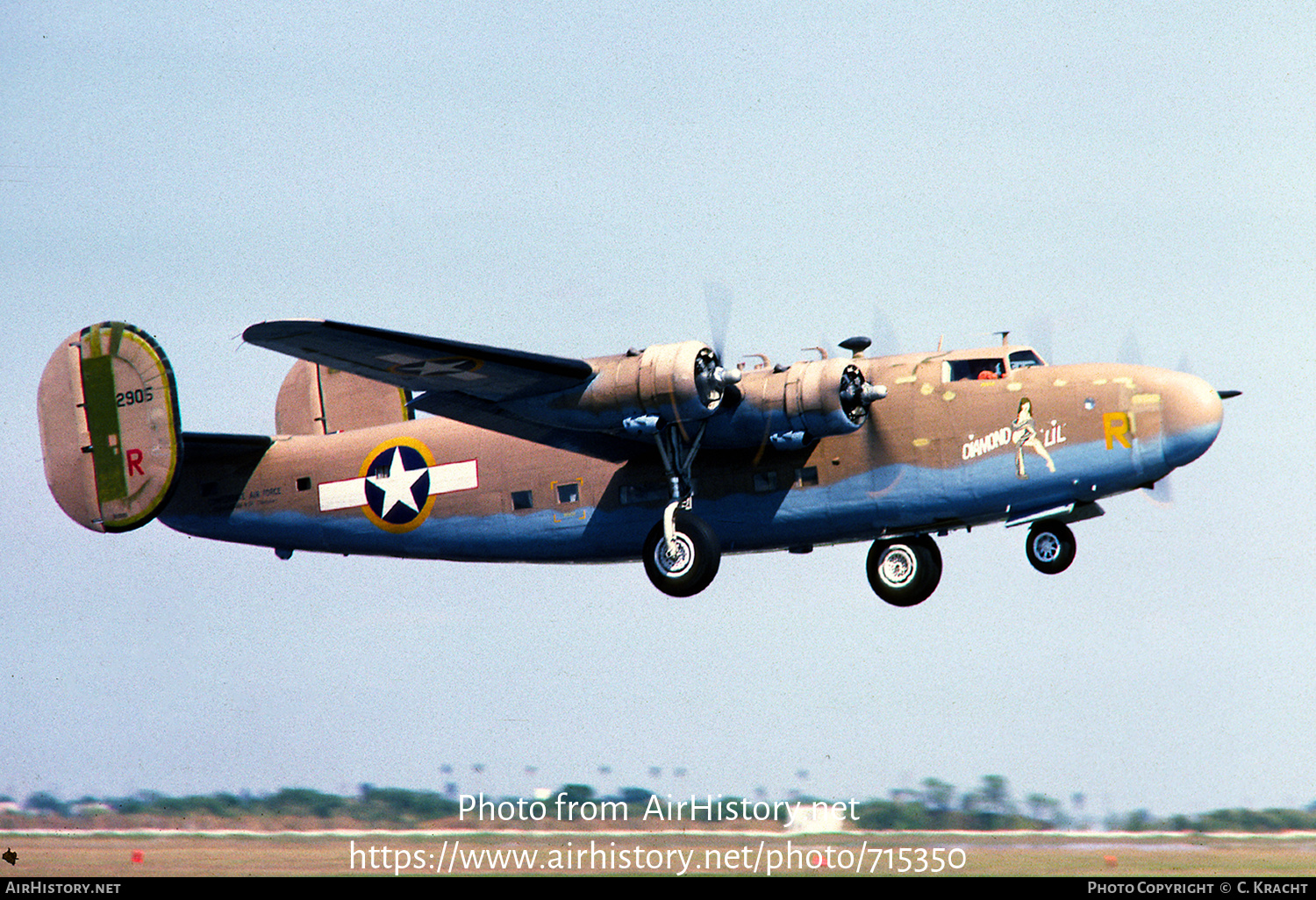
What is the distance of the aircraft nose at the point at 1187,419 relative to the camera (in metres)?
19.3

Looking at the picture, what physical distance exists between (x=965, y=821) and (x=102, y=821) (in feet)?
40.2

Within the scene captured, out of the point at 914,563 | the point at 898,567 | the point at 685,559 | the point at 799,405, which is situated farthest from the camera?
the point at 898,567

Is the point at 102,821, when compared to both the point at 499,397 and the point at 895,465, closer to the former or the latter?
the point at 499,397

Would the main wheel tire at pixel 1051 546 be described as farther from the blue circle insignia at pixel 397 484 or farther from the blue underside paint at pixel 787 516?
the blue circle insignia at pixel 397 484

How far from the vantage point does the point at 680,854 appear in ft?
64.8

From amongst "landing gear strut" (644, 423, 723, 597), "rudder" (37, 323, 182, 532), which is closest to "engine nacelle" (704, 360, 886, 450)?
"landing gear strut" (644, 423, 723, 597)

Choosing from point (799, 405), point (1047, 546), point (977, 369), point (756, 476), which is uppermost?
point (977, 369)

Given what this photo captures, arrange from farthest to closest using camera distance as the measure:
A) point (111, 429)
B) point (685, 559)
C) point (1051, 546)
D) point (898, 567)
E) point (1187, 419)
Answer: point (111, 429)
point (898, 567)
point (1051, 546)
point (685, 559)
point (1187, 419)

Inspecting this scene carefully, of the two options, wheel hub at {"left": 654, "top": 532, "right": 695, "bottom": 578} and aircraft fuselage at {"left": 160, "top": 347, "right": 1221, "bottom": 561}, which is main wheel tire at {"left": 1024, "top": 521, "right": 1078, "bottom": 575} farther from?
wheel hub at {"left": 654, "top": 532, "right": 695, "bottom": 578}

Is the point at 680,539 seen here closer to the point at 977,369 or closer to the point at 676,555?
the point at 676,555

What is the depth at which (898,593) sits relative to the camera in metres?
21.7

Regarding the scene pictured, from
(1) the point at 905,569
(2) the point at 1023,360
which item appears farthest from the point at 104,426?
(2) the point at 1023,360

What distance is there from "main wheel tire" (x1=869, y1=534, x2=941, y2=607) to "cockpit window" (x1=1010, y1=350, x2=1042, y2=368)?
2.79 meters

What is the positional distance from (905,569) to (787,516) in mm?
1896
